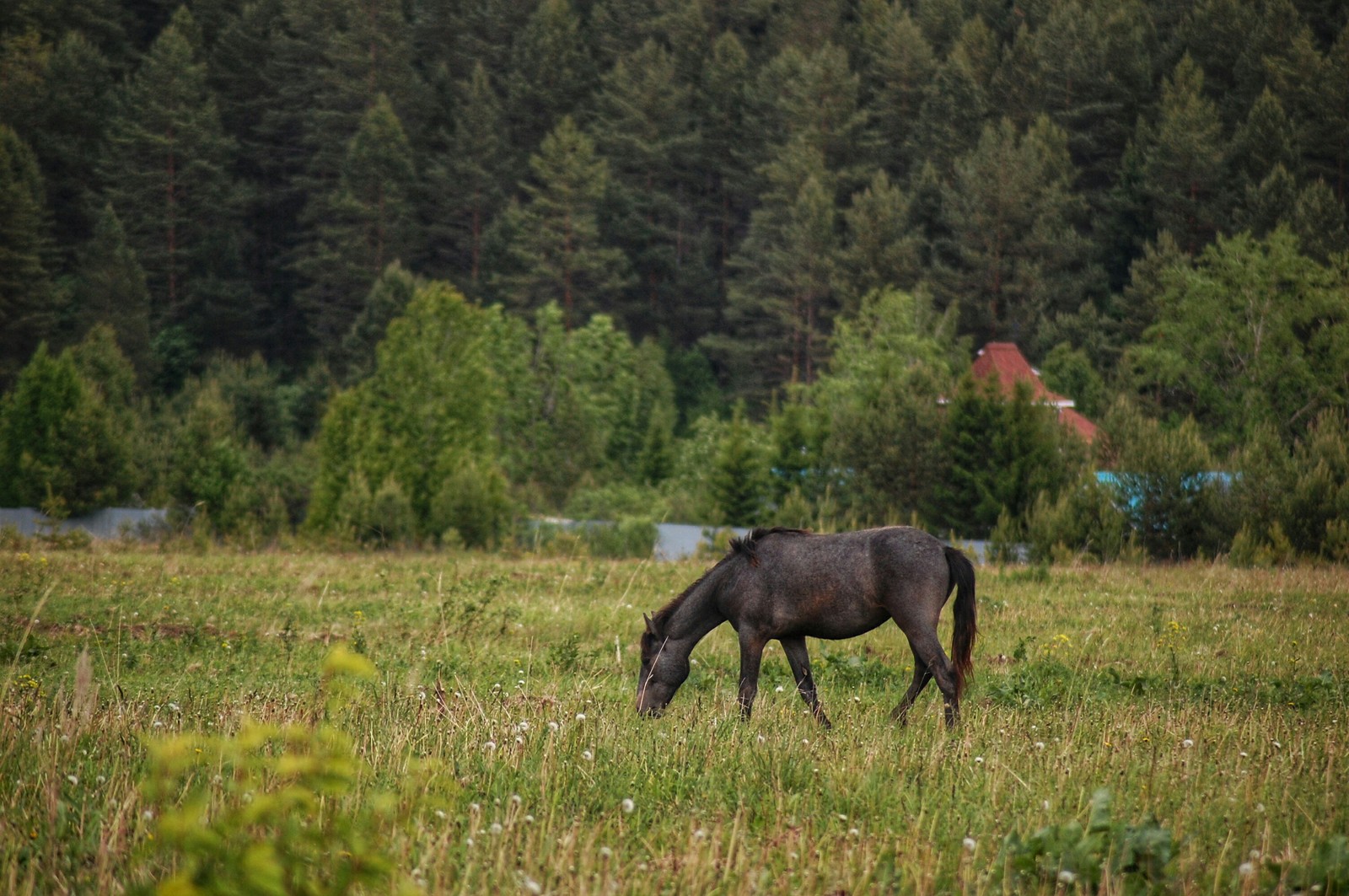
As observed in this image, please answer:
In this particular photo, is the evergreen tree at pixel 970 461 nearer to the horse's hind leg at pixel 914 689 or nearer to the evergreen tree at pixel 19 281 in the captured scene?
the horse's hind leg at pixel 914 689

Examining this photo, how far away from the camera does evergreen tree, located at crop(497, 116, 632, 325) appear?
76.8m

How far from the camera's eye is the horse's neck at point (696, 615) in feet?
32.6

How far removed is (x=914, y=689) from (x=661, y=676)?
6.06 ft

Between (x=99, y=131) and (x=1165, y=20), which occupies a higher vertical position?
(x=1165, y=20)

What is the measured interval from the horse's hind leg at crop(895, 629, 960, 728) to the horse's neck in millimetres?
1527

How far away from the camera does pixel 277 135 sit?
292 ft

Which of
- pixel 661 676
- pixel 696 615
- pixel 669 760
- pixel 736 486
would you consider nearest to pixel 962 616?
pixel 696 615

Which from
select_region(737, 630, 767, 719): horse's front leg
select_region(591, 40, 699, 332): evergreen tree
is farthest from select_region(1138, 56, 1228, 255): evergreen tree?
select_region(737, 630, 767, 719): horse's front leg

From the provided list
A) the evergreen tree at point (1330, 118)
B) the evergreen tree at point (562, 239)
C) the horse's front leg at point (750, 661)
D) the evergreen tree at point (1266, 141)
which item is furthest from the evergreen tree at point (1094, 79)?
the horse's front leg at point (750, 661)

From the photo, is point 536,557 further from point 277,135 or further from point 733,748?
point 277,135

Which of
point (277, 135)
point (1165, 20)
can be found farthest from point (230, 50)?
point (1165, 20)

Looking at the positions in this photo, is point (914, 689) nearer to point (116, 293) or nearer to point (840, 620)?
point (840, 620)

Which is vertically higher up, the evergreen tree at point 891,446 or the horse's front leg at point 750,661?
the evergreen tree at point 891,446

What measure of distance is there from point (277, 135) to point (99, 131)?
11.4 meters
